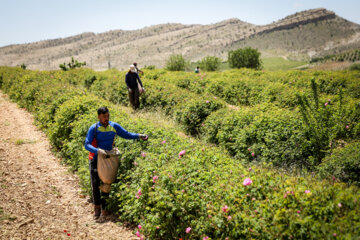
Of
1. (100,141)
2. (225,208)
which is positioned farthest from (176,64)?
(225,208)

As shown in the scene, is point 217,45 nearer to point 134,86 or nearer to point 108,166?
point 134,86

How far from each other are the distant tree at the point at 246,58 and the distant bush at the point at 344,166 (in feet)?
115

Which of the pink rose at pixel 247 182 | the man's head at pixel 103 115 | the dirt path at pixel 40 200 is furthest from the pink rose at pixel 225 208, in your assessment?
the man's head at pixel 103 115

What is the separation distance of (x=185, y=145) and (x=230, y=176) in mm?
1245

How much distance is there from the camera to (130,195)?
412cm

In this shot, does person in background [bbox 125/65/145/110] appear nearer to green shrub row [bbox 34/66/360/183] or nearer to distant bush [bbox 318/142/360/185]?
green shrub row [bbox 34/66/360/183]

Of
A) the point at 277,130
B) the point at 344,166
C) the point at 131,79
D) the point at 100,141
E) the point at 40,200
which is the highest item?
the point at 131,79

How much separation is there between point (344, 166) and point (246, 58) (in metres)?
35.8

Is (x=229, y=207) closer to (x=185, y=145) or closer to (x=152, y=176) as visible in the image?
(x=152, y=176)

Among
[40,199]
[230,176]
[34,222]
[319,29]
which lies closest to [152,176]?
[230,176]

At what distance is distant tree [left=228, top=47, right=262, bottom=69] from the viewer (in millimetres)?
37750

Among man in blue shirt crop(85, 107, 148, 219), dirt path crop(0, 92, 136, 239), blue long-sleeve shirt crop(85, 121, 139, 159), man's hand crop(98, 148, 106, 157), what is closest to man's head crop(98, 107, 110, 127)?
man in blue shirt crop(85, 107, 148, 219)

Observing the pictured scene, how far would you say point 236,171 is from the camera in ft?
11.9

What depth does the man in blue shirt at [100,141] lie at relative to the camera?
424 centimetres
